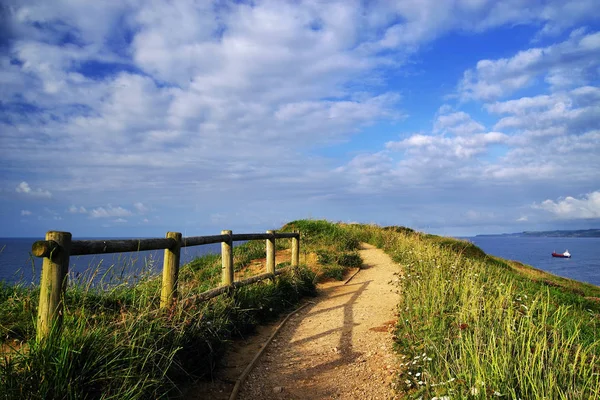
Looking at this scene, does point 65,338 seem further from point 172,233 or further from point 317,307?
point 317,307

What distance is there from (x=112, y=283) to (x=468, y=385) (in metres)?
4.17

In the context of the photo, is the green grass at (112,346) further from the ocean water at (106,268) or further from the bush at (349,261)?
the bush at (349,261)

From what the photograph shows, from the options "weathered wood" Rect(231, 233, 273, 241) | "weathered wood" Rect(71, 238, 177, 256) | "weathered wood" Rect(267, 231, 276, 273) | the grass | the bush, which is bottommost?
the grass

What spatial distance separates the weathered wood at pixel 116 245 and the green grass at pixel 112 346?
0.39 metres

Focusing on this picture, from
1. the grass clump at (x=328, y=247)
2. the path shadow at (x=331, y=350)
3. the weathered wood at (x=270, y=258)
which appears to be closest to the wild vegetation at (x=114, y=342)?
the path shadow at (x=331, y=350)

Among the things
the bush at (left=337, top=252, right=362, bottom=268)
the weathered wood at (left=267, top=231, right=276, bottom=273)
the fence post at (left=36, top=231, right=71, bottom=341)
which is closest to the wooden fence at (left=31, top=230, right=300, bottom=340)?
the fence post at (left=36, top=231, right=71, bottom=341)

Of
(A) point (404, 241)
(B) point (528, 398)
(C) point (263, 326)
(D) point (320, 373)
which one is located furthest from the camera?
(A) point (404, 241)

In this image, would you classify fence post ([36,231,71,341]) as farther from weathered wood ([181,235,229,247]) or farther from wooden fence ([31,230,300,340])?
weathered wood ([181,235,229,247])

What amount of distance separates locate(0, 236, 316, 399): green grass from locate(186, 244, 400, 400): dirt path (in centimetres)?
56

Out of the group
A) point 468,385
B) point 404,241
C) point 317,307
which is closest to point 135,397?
point 468,385

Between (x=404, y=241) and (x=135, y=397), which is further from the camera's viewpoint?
(x=404, y=241)

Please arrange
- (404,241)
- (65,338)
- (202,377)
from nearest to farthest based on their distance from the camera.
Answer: (65,338) < (202,377) < (404,241)

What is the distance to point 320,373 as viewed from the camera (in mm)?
5762

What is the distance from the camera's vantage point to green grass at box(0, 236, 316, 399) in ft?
11.0
